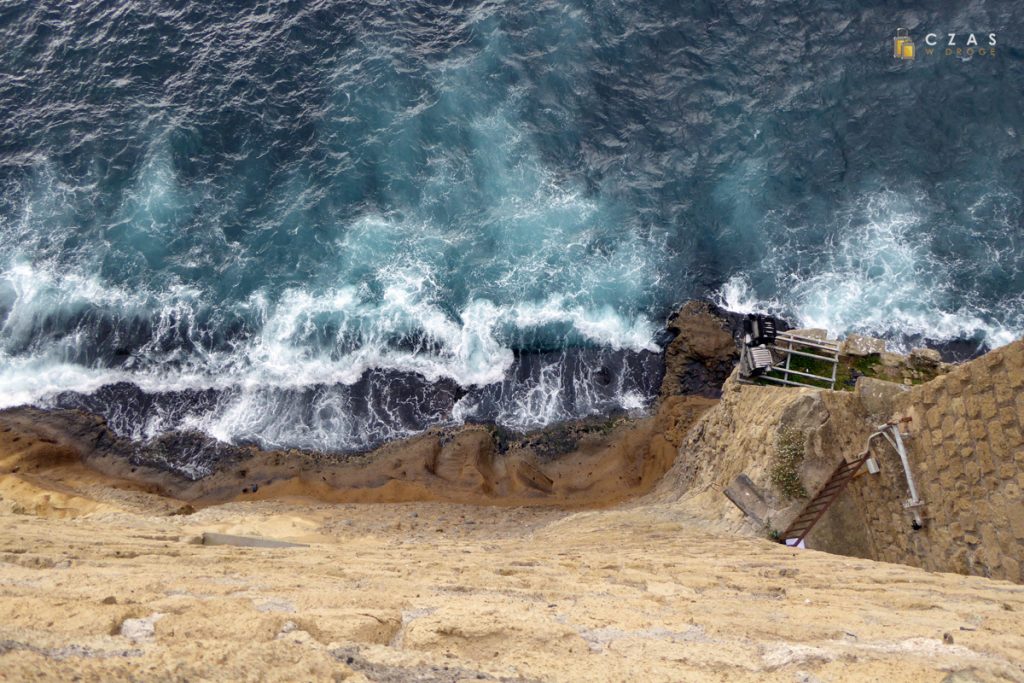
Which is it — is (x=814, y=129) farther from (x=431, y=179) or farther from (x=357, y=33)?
(x=357, y=33)

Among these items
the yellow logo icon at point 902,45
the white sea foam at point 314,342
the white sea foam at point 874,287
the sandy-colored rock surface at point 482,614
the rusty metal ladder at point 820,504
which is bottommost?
the sandy-colored rock surface at point 482,614

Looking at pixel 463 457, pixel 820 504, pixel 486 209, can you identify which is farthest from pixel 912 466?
pixel 486 209

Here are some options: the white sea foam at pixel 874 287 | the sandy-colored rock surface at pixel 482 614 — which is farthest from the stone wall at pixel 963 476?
the white sea foam at pixel 874 287

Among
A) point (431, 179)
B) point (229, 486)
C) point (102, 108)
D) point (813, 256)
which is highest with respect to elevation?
point (102, 108)

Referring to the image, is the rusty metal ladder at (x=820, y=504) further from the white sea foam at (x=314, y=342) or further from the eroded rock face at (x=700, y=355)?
the white sea foam at (x=314, y=342)

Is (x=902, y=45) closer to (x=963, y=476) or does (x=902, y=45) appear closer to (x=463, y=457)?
(x=963, y=476)

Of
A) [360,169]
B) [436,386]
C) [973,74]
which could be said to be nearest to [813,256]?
[973,74]

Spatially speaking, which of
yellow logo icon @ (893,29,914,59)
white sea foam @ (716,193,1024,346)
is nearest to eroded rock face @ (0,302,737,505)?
white sea foam @ (716,193,1024,346)
